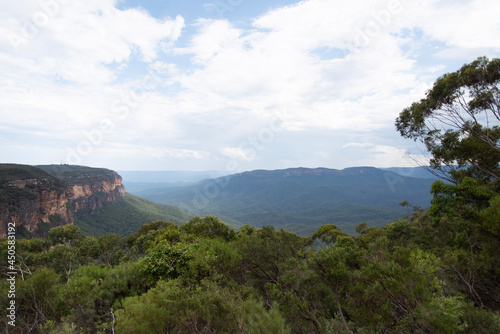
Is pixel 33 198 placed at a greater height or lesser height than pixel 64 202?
greater

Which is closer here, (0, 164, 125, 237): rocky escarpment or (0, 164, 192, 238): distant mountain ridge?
(0, 164, 125, 237): rocky escarpment

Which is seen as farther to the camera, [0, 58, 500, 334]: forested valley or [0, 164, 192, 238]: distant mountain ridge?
[0, 164, 192, 238]: distant mountain ridge

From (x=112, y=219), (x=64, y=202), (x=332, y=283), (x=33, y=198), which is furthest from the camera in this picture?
(x=112, y=219)

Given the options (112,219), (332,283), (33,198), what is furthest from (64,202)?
(332,283)

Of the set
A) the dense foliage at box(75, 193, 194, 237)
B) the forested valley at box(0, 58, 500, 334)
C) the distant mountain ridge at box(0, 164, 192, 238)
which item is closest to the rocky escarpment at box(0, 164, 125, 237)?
the distant mountain ridge at box(0, 164, 192, 238)

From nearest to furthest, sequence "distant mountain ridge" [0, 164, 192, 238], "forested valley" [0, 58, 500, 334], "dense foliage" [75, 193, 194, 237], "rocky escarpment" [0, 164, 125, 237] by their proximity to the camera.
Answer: "forested valley" [0, 58, 500, 334], "rocky escarpment" [0, 164, 125, 237], "distant mountain ridge" [0, 164, 192, 238], "dense foliage" [75, 193, 194, 237]

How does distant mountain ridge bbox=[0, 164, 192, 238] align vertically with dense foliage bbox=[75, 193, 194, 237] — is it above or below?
above

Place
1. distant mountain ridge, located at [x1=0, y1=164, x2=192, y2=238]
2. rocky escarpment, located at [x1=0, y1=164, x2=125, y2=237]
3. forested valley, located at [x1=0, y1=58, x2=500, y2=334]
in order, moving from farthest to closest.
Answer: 1. distant mountain ridge, located at [x1=0, y1=164, x2=192, y2=238]
2. rocky escarpment, located at [x1=0, y1=164, x2=125, y2=237]
3. forested valley, located at [x1=0, y1=58, x2=500, y2=334]

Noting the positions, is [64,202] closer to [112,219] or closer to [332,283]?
[112,219]

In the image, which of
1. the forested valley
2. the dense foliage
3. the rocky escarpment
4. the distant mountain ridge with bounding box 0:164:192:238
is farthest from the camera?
the dense foliage

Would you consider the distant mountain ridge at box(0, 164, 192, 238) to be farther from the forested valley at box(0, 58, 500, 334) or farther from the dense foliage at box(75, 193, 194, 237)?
the forested valley at box(0, 58, 500, 334)

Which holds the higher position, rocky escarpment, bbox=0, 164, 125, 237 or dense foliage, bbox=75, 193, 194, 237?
rocky escarpment, bbox=0, 164, 125, 237

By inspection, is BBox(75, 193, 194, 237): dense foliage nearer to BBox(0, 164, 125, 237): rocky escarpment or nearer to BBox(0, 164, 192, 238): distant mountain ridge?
BBox(0, 164, 192, 238): distant mountain ridge

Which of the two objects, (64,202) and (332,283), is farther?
(64,202)
